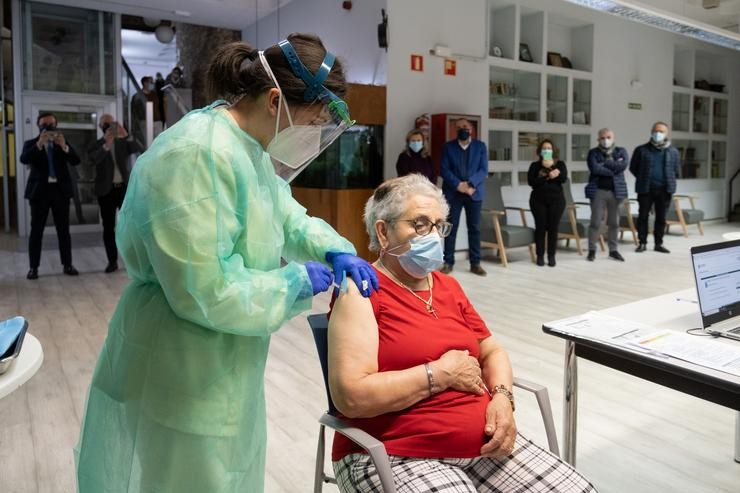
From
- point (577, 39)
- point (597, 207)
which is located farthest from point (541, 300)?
point (577, 39)

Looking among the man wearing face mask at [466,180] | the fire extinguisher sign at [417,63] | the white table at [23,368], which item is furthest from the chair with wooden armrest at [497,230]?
the white table at [23,368]

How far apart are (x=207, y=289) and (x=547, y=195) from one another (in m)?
6.20

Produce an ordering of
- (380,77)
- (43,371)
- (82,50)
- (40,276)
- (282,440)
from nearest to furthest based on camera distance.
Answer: (282,440), (43,371), (40,276), (380,77), (82,50)

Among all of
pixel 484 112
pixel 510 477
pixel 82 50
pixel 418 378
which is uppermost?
pixel 82 50

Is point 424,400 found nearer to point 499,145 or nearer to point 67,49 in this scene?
point 499,145

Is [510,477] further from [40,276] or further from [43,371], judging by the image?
[40,276]

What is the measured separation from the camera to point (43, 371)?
→ 11.3ft

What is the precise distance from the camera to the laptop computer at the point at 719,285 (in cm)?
186

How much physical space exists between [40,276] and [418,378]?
18.9 ft

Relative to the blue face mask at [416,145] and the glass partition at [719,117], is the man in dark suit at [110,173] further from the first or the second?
the glass partition at [719,117]

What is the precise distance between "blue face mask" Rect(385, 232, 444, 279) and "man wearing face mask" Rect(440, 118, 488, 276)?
4787 mm

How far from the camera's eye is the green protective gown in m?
1.21

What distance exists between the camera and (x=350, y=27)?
7.21 meters

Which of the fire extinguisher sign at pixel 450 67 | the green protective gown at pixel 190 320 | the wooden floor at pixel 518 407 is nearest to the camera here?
the green protective gown at pixel 190 320
